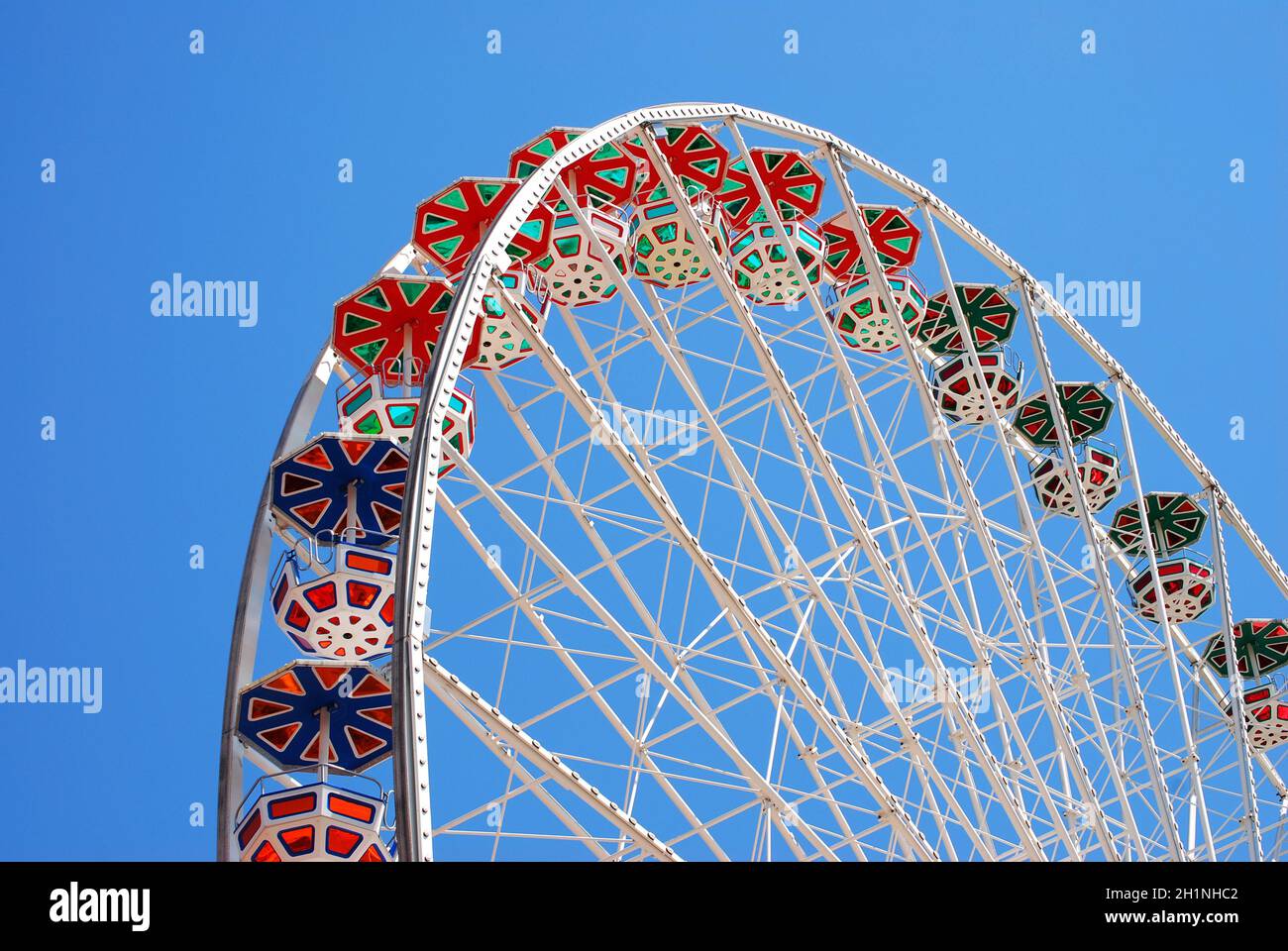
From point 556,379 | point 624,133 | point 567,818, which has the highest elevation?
point 624,133

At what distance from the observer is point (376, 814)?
42.3 ft

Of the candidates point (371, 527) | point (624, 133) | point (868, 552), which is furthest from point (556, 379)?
point (868, 552)

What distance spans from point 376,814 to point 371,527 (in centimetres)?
244

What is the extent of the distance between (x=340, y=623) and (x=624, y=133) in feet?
22.1

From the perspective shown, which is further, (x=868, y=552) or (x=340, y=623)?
(x=868, y=552)

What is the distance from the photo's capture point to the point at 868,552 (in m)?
21.3
